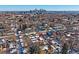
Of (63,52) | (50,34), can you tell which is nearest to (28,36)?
(50,34)

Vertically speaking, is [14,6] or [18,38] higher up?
[14,6]

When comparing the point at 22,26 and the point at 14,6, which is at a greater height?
the point at 14,6
